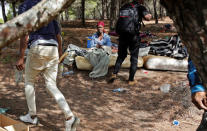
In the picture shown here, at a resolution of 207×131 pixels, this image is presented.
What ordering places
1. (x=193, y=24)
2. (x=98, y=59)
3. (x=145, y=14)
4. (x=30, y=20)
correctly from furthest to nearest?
(x=98, y=59) < (x=145, y=14) < (x=193, y=24) < (x=30, y=20)

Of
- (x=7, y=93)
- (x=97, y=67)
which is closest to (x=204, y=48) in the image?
(x=7, y=93)

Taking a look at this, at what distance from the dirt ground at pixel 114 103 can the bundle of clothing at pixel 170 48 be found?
26.0 inches

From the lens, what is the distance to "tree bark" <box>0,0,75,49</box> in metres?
0.96

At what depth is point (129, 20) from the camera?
5363 millimetres

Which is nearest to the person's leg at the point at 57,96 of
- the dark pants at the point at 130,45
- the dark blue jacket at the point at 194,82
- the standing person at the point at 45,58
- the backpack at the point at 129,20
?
the standing person at the point at 45,58

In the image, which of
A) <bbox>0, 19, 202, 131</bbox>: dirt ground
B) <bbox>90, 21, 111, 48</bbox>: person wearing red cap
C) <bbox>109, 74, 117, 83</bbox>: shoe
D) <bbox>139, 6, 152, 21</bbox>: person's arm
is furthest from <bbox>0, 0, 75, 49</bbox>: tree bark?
<bbox>90, 21, 111, 48</bbox>: person wearing red cap

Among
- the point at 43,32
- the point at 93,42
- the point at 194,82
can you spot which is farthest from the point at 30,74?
the point at 93,42

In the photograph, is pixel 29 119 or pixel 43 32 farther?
pixel 29 119

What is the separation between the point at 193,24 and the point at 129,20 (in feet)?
13.5

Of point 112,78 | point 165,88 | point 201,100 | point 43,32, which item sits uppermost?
point 43,32

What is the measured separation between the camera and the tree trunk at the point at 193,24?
4.19ft

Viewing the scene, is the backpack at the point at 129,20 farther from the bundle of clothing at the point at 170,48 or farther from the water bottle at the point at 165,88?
the bundle of clothing at the point at 170,48

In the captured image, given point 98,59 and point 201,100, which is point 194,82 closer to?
point 201,100

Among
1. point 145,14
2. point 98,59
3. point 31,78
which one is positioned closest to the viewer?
point 31,78
